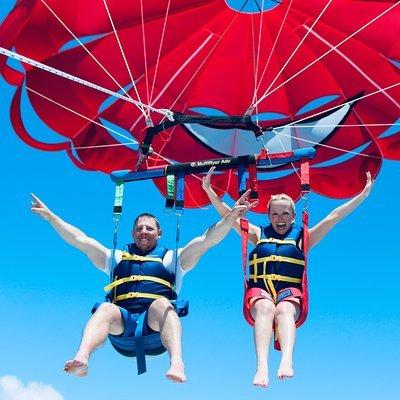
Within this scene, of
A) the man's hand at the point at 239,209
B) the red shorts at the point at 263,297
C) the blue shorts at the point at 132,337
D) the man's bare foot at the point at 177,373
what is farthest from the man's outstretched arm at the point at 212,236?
the man's bare foot at the point at 177,373

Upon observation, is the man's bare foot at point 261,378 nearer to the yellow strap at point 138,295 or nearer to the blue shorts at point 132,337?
the blue shorts at point 132,337

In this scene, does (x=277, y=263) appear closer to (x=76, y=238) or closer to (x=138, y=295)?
(x=138, y=295)

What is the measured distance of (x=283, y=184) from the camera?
8.84 metres

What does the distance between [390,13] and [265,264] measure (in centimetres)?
328

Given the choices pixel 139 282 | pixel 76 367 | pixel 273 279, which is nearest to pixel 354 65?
pixel 273 279

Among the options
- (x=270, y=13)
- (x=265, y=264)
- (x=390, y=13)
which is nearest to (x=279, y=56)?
(x=270, y=13)

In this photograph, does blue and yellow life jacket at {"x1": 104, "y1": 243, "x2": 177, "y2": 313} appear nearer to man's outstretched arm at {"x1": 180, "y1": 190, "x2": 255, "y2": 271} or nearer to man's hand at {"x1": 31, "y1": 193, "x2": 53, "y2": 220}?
man's outstretched arm at {"x1": 180, "y1": 190, "x2": 255, "y2": 271}

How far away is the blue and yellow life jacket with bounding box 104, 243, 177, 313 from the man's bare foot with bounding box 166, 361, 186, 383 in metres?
0.77

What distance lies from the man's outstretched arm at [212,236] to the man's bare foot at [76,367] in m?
1.34

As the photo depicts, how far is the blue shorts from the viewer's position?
5.73m

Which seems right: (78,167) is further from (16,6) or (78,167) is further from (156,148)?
(16,6)

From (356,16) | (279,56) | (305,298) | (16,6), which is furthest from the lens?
(279,56)

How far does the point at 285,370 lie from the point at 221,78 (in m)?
4.24

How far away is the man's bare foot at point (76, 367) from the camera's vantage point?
5090 millimetres
